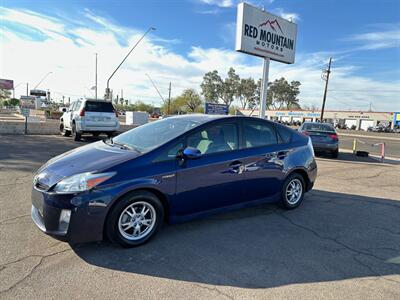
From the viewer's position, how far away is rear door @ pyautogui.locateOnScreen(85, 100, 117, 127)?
1235 centimetres

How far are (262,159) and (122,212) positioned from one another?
221 centimetres

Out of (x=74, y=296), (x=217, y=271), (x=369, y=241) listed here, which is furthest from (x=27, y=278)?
(x=369, y=241)

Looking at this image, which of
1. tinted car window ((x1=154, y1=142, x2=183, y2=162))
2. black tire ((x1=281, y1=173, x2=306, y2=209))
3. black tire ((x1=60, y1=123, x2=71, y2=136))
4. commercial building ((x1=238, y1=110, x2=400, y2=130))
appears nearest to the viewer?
tinted car window ((x1=154, y1=142, x2=183, y2=162))

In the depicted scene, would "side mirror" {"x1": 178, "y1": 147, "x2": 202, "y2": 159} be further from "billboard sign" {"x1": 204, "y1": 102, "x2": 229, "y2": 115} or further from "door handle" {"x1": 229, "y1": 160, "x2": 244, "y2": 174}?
"billboard sign" {"x1": 204, "y1": 102, "x2": 229, "y2": 115}

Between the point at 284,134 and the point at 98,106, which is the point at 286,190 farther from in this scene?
the point at 98,106

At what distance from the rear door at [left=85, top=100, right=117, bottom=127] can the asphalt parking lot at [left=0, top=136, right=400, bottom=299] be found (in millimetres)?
7614

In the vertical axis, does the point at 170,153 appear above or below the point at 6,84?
below

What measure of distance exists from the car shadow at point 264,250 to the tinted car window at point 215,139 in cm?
109

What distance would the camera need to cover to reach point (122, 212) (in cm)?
336

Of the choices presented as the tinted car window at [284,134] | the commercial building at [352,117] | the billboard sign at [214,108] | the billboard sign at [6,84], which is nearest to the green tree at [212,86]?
the commercial building at [352,117]

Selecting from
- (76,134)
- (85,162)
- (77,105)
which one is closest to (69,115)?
(77,105)

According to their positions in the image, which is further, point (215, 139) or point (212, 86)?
point (212, 86)

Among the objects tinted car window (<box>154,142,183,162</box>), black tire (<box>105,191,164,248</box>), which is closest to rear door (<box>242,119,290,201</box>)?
tinted car window (<box>154,142,183,162</box>)

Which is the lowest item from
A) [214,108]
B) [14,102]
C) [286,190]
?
[14,102]
